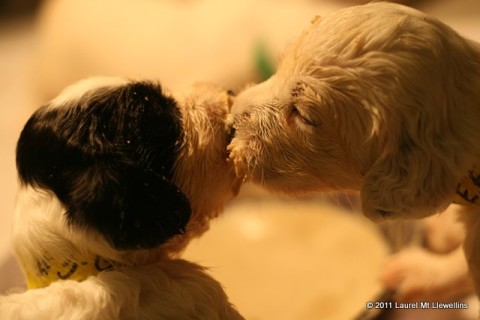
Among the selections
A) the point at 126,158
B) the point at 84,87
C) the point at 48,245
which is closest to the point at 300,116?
the point at 126,158

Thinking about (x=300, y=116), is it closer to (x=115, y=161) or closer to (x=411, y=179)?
(x=411, y=179)

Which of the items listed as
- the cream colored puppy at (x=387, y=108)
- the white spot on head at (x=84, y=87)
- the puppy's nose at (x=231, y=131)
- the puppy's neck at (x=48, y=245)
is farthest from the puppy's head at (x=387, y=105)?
the puppy's neck at (x=48, y=245)

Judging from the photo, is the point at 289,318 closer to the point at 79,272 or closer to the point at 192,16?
the point at 79,272

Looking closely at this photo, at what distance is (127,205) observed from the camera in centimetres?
109

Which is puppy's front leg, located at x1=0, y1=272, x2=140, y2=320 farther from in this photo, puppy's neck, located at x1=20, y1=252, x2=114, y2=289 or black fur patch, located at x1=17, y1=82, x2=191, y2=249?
black fur patch, located at x1=17, y1=82, x2=191, y2=249

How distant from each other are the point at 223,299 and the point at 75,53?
5.26 feet

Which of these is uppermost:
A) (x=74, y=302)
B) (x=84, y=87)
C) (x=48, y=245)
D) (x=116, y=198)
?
(x=84, y=87)

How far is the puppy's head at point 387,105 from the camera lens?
3.60 ft

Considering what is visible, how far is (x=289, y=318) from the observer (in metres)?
1.71

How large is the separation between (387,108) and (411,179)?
138 mm

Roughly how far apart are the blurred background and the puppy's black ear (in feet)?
1.20

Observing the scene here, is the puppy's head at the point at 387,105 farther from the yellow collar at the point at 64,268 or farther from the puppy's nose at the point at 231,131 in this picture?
the yellow collar at the point at 64,268

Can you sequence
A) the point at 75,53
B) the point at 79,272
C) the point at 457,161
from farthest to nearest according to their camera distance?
the point at 75,53 < the point at 79,272 < the point at 457,161

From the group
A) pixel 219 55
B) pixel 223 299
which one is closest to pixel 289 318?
pixel 223 299
